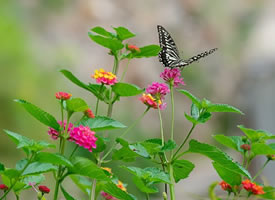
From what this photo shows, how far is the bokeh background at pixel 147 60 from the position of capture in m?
4.16

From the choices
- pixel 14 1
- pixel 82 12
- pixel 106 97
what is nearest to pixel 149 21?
pixel 82 12

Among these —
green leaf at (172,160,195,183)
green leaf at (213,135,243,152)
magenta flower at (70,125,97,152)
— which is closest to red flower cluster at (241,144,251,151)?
green leaf at (213,135,243,152)

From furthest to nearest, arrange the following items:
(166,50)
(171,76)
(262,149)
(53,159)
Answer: (166,50) → (171,76) → (262,149) → (53,159)

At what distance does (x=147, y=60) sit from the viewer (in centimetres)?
613

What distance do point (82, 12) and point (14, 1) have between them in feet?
3.38

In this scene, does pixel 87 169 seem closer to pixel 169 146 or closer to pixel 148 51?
pixel 169 146

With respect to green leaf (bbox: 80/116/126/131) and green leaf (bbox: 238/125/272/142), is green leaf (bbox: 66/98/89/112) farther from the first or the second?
green leaf (bbox: 238/125/272/142)

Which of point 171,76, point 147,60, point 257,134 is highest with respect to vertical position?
point 147,60

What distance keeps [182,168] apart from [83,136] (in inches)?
11.0

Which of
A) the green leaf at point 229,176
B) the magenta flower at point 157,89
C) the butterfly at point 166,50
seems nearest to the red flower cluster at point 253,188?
the green leaf at point 229,176

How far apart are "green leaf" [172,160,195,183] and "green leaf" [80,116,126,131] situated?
0.58 feet

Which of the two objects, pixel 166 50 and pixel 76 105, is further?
pixel 166 50

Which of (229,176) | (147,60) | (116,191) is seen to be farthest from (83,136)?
(147,60)

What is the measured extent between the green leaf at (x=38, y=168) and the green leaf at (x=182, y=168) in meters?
0.31
